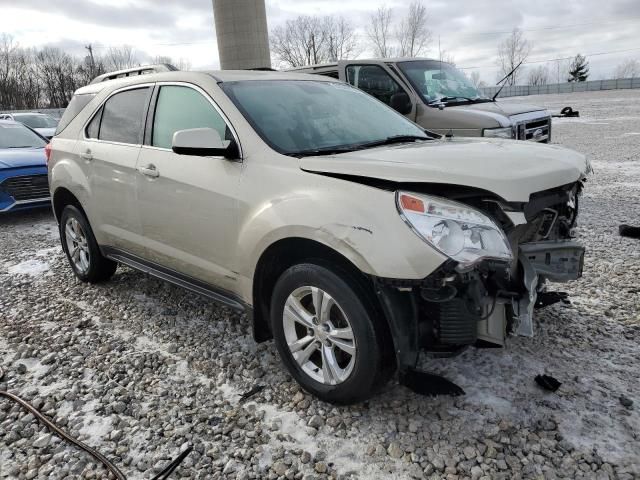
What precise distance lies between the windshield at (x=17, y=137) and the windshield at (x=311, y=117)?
23.8 ft

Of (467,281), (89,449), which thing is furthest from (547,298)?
(89,449)

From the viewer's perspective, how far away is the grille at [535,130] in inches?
272

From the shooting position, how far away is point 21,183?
7.79 meters

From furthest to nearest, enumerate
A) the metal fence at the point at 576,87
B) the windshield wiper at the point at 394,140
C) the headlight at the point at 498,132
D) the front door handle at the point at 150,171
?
the metal fence at the point at 576,87, the headlight at the point at 498,132, the front door handle at the point at 150,171, the windshield wiper at the point at 394,140

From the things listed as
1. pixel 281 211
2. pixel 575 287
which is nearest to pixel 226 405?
pixel 281 211

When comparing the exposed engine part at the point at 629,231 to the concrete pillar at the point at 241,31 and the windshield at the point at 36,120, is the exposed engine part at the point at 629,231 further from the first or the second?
the concrete pillar at the point at 241,31

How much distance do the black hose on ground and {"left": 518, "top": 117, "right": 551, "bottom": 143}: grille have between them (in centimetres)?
601

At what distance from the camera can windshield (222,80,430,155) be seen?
312 centimetres

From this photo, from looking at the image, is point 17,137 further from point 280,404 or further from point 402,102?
point 280,404

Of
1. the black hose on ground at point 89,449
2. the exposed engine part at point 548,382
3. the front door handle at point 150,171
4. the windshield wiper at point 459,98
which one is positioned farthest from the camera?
the windshield wiper at point 459,98

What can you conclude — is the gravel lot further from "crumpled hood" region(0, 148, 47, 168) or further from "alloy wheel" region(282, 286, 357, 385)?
"crumpled hood" region(0, 148, 47, 168)

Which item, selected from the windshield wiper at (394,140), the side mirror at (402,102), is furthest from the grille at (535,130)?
the windshield wiper at (394,140)

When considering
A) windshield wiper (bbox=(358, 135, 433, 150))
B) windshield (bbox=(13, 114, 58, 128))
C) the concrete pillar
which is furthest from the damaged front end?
the concrete pillar

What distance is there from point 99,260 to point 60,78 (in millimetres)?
61431
